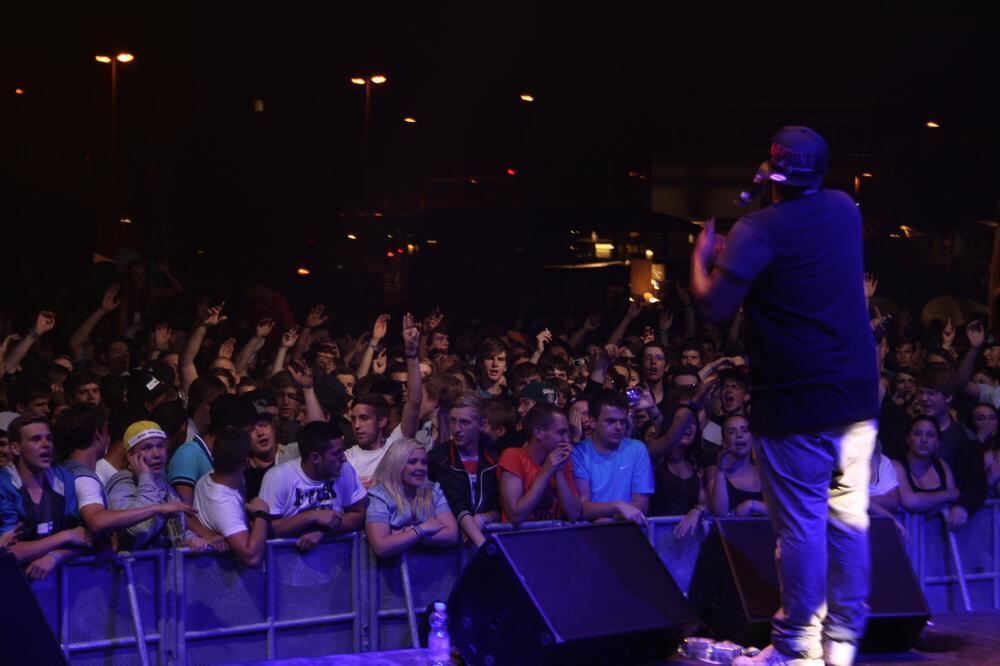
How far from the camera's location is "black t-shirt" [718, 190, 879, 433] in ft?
11.4

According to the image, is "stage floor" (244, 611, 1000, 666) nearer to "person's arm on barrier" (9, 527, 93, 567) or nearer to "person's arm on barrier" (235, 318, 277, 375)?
"person's arm on barrier" (9, 527, 93, 567)

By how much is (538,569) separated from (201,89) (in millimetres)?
40993

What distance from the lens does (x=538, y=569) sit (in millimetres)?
3883

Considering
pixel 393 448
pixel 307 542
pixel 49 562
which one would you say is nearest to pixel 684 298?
pixel 393 448

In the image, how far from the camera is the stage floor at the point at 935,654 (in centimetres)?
390

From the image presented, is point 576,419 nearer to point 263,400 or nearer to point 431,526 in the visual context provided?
point 431,526

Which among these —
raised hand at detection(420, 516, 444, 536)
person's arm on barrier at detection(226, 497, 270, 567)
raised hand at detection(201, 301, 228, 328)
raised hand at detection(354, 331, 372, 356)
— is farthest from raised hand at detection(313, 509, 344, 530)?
raised hand at detection(354, 331, 372, 356)

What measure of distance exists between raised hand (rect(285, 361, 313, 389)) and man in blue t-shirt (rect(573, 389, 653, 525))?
2090mm

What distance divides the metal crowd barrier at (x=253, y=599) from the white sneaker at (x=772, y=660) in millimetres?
2356

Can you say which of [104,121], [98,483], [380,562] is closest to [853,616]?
[380,562]

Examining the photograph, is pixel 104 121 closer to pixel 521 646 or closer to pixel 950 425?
pixel 950 425

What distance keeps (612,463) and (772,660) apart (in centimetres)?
290

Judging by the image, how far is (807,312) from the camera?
349cm

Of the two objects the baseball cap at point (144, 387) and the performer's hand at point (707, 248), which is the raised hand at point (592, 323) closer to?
the baseball cap at point (144, 387)
